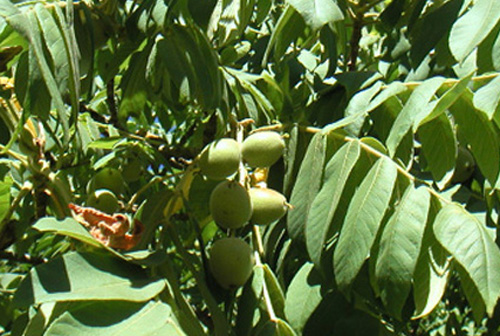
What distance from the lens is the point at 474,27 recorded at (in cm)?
181

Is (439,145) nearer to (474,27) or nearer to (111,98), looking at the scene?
(474,27)

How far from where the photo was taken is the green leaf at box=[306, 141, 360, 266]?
1.58 meters

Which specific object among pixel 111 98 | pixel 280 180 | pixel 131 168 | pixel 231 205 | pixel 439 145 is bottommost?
pixel 131 168

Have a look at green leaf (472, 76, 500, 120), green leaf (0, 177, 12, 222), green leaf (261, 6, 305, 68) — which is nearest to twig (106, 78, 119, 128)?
green leaf (0, 177, 12, 222)

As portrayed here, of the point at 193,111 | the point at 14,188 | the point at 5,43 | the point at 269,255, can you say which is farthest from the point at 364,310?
the point at 193,111

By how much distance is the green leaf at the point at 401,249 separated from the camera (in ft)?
4.80

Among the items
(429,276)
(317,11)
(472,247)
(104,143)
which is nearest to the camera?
(472,247)

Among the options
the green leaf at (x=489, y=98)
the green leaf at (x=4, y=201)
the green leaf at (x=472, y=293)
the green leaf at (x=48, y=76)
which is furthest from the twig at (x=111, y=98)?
the green leaf at (x=472, y=293)

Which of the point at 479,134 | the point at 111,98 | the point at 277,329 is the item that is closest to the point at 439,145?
the point at 479,134

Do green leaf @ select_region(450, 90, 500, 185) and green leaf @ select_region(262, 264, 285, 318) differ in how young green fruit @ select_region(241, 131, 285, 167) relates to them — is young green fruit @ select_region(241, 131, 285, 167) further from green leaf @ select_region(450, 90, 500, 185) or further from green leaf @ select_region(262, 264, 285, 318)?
green leaf @ select_region(450, 90, 500, 185)

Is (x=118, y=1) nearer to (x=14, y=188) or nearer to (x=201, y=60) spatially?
(x=201, y=60)

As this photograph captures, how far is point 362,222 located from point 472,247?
224 millimetres

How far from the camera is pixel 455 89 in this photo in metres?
1.66

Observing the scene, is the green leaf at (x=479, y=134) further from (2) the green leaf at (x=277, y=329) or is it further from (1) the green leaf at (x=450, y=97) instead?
(2) the green leaf at (x=277, y=329)
